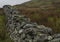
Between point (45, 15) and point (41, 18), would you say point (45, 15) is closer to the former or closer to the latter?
point (45, 15)

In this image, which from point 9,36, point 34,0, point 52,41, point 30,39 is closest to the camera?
point 52,41

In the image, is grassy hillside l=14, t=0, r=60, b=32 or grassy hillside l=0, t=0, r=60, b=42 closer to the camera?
grassy hillside l=0, t=0, r=60, b=42

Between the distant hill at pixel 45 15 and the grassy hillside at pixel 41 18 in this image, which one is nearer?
the grassy hillside at pixel 41 18

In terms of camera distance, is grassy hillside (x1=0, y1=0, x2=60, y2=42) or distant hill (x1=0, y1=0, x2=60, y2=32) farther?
distant hill (x1=0, y1=0, x2=60, y2=32)

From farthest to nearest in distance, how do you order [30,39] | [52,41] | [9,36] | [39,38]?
[9,36]
[30,39]
[39,38]
[52,41]

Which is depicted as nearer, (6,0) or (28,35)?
(28,35)

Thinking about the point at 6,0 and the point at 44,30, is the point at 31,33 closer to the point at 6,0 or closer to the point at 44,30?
the point at 44,30

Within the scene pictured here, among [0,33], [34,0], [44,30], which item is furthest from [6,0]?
[44,30]

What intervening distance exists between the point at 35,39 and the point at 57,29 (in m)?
6.83

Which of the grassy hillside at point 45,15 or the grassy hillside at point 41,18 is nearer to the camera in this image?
the grassy hillside at point 41,18

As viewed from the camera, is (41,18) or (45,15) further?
(45,15)

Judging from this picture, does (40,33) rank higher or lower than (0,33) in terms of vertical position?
higher

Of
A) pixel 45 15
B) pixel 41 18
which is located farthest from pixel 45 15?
pixel 41 18

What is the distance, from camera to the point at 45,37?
1007cm
